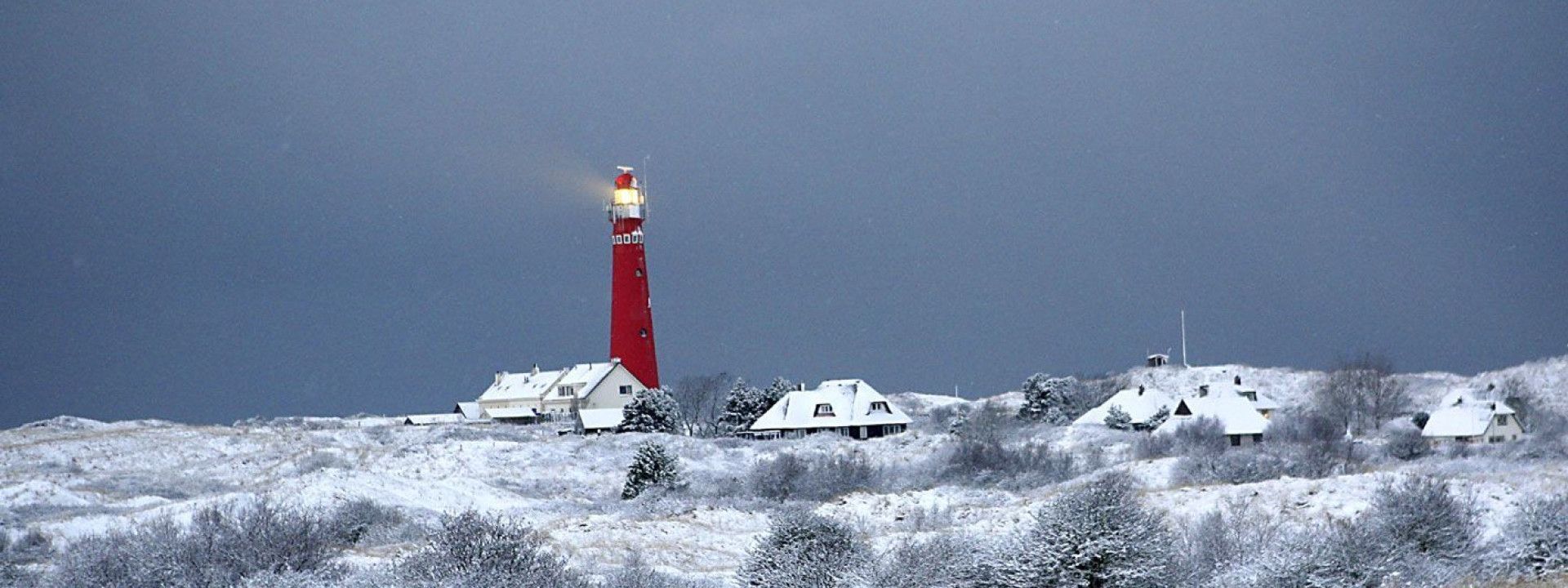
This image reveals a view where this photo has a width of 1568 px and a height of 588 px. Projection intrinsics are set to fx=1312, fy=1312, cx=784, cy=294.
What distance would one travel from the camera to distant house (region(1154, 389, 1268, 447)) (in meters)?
54.9

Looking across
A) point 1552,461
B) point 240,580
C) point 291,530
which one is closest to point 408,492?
point 291,530

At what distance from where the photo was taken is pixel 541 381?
77.9 m

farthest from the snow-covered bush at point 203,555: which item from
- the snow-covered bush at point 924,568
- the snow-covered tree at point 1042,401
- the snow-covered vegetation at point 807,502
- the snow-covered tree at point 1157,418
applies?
the snow-covered tree at point 1042,401

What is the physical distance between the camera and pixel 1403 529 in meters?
22.0

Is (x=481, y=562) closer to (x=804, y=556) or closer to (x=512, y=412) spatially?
(x=804, y=556)

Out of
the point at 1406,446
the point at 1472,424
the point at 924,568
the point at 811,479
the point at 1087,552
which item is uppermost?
the point at 1472,424

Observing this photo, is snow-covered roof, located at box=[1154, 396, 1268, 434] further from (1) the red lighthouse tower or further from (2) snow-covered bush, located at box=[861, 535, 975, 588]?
(2) snow-covered bush, located at box=[861, 535, 975, 588]

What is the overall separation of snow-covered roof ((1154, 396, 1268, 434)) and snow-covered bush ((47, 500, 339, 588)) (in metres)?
40.5

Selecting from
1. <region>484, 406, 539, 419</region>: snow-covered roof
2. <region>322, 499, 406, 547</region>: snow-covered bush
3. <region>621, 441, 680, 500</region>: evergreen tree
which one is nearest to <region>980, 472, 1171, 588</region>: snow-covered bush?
<region>322, 499, 406, 547</region>: snow-covered bush

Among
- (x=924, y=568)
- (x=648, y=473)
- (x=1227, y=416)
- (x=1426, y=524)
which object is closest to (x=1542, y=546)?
(x=1426, y=524)

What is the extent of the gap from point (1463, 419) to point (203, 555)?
53.8 metres

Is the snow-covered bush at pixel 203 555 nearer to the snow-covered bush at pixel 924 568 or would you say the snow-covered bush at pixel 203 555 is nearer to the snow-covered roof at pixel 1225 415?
the snow-covered bush at pixel 924 568

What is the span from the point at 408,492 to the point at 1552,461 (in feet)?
111

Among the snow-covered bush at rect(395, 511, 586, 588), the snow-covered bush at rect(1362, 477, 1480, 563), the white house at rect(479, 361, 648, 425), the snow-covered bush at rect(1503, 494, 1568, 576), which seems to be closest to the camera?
the snow-covered bush at rect(395, 511, 586, 588)
